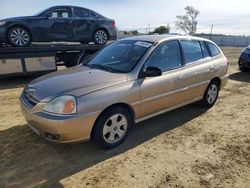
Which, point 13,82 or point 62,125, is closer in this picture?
point 62,125

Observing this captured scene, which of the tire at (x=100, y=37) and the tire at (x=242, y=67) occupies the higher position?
the tire at (x=100, y=37)

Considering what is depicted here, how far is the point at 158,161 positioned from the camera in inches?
146

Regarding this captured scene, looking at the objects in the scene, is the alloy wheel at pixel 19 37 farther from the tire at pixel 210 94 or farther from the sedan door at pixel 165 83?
the tire at pixel 210 94

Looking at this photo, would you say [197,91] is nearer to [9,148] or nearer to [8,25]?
[9,148]

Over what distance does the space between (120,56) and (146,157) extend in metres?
1.81

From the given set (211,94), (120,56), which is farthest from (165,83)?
(211,94)

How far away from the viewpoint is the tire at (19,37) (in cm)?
833

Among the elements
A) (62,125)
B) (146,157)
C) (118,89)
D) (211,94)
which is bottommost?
(146,157)

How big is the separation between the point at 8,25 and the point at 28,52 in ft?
3.15

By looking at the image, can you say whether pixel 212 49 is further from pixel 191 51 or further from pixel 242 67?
pixel 242 67

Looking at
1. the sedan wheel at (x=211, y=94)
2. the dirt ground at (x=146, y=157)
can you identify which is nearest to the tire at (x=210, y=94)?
the sedan wheel at (x=211, y=94)

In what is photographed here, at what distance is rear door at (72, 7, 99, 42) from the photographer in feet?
31.1

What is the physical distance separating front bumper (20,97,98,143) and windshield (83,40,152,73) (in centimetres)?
109

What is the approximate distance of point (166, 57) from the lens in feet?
→ 15.5
